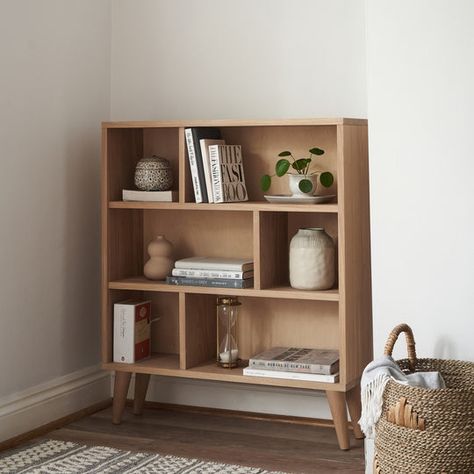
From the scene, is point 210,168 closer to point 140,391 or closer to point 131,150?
point 131,150

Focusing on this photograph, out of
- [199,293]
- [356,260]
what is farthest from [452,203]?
[199,293]

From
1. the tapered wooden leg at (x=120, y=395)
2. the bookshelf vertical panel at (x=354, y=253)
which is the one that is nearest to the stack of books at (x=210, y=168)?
the bookshelf vertical panel at (x=354, y=253)

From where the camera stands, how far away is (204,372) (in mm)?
3104

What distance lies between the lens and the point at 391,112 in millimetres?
2600

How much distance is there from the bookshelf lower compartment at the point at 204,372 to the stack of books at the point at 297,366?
0.05 ft

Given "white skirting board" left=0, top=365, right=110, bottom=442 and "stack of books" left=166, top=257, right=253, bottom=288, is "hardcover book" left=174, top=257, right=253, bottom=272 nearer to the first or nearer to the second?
"stack of books" left=166, top=257, right=253, bottom=288

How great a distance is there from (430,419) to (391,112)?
0.92 m

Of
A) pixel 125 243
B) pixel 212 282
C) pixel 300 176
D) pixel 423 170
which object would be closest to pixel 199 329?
pixel 212 282

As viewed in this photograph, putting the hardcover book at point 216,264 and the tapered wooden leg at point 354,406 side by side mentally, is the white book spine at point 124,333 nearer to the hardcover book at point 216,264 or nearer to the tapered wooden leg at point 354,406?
the hardcover book at point 216,264

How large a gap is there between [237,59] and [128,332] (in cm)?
109

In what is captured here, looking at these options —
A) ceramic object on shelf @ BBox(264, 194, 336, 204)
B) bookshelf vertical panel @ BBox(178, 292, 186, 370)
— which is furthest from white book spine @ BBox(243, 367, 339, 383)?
ceramic object on shelf @ BBox(264, 194, 336, 204)

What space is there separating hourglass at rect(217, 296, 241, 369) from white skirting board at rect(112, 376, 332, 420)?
0.26 metres

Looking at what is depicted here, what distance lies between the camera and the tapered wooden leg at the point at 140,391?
11.0ft

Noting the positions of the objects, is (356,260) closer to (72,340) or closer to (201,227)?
(201,227)
